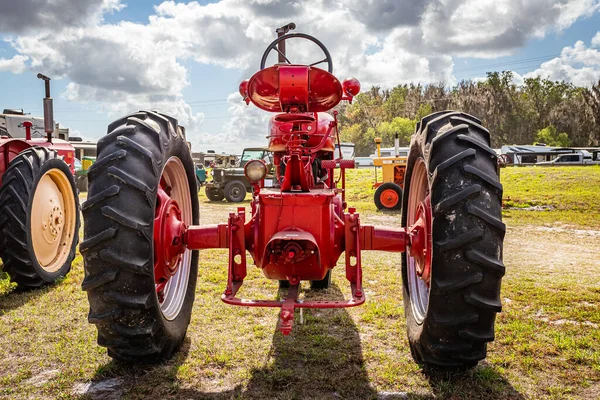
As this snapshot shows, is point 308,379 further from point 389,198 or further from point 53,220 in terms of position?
point 389,198

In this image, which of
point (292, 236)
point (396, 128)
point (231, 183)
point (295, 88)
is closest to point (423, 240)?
point (292, 236)

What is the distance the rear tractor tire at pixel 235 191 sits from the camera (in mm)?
19719

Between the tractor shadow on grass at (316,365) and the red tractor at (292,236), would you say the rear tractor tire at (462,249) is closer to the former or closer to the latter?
the red tractor at (292,236)

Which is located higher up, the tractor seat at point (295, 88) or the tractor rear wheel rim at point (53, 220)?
the tractor seat at point (295, 88)

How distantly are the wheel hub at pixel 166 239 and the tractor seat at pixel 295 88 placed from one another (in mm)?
1135

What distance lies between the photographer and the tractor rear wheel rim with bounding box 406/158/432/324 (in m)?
3.27

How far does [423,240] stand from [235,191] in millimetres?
16854

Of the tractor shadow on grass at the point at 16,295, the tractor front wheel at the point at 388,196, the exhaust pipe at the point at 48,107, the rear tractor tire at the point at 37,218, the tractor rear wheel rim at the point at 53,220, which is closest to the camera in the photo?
the tractor shadow on grass at the point at 16,295

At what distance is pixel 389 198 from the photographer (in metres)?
15.3

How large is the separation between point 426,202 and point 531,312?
234 centimetres

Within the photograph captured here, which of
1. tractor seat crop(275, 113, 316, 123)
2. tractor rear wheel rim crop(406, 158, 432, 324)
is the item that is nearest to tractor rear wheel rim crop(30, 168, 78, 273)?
tractor seat crop(275, 113, 316, 123)

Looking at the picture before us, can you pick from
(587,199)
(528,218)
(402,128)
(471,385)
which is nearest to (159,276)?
(471,385)

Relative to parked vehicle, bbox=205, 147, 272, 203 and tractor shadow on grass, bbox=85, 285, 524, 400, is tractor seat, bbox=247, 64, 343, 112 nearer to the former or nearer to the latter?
tractor shadow on grass, bbox=85, 285, 524, 400

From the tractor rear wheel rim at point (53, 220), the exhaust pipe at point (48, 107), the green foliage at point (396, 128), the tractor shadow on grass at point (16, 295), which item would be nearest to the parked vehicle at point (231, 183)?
the exhaust pipe at point (48, 107)
